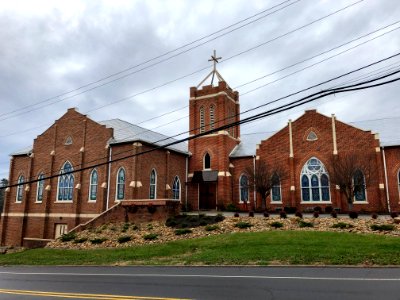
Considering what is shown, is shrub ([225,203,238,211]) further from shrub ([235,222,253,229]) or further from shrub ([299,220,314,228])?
shrub ([299,220,314,228])

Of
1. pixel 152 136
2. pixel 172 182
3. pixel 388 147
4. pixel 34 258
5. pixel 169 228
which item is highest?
pixel 152 136

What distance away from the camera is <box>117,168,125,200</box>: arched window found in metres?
29.4

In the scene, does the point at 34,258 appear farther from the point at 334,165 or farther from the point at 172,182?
the point at 334,165

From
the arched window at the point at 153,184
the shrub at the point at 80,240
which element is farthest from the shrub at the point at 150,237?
the arched window at the point at 153,184

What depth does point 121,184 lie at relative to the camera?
2973 cm

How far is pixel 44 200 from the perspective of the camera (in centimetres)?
3338

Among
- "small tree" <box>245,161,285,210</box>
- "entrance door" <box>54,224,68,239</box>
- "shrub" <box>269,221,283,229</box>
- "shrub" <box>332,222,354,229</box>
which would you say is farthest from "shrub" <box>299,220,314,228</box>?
"entrance door" <box>54,224,68,239</box>

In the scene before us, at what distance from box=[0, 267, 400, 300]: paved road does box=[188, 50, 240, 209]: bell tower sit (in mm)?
20967

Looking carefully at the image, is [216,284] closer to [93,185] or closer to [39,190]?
[93,185]

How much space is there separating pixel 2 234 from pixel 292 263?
105ft

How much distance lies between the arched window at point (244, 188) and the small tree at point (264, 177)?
2.76m

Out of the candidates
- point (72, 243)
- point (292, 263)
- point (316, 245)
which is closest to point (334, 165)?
point (316, 245)

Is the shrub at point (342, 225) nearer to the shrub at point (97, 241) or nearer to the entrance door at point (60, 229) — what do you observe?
the shrub at point (97, 241)

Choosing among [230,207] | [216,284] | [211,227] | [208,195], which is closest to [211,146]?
[208,195]
